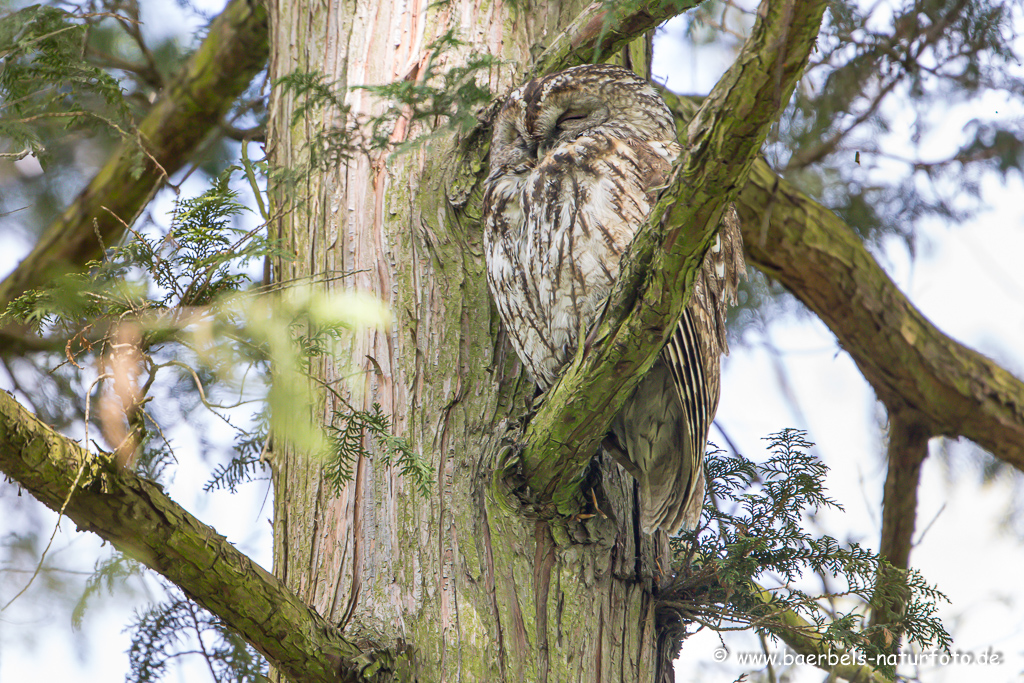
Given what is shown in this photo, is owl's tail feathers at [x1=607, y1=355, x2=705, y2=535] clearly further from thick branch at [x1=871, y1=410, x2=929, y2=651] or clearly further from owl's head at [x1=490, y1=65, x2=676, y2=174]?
thick branch at [x1=871, y1=410, x2=929, y2=651]

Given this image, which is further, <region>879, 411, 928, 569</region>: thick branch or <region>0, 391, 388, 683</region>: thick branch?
<region>879, 411, 928, 569</region>: thick branch

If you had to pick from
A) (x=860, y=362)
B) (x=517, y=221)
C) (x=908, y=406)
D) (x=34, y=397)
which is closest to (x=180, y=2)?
(x=34, y=397)

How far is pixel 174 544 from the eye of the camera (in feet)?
4.25

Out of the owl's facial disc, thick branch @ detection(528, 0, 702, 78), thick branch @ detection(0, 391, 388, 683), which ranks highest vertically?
thick branch @ detection(528, 0, 702, 78)

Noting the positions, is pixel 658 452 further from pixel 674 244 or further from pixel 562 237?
pixel 674 244

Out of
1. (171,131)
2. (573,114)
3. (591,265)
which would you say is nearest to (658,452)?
(591,265)

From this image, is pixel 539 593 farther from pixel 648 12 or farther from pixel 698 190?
pixel 648 12

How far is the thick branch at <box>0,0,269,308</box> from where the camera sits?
8.69 feet

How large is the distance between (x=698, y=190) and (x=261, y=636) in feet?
3.40

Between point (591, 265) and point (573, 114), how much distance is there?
51 centimetres

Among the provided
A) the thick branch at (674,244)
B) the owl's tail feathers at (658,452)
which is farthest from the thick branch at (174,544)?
the owl's tail feathers at (658,452)

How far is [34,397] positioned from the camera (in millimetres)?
2553

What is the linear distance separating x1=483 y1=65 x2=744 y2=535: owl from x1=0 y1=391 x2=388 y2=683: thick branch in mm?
752

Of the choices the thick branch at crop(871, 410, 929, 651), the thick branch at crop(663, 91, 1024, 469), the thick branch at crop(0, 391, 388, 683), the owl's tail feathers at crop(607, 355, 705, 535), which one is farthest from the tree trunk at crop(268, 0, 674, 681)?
the thick branch at crop(871, 410, 929, 651)
